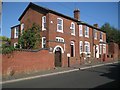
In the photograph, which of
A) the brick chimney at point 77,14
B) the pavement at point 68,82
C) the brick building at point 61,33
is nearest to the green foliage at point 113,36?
the brick building at point 61,33

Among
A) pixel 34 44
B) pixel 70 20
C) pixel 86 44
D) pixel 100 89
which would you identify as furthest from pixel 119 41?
pixel 100 89

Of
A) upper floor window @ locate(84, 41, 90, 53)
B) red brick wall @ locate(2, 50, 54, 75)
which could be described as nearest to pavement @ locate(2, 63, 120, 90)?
red brick wall @ locate(2, 50, 54, 75)

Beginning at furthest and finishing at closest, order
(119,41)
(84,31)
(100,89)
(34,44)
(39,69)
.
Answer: (119,41) < (84,31) < (34,44) < (39,69) < (100,89)

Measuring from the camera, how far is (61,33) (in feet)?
96.5

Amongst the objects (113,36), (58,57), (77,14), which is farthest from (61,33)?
(113,36)

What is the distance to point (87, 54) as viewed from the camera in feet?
122

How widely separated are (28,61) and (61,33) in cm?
998

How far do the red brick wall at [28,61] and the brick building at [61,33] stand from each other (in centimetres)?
154

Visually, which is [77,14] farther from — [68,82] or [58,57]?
[68,82]

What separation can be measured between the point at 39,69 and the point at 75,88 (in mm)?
11229

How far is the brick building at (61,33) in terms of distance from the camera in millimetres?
27270

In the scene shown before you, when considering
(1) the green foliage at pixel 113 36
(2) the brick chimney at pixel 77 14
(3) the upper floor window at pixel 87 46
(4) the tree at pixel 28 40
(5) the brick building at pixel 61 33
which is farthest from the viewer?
(1) the green foliage at pixel 113 36

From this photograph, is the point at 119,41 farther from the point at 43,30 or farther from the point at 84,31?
the point at 43,30

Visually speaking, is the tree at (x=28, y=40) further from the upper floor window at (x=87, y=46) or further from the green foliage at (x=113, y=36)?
the green foliage at (x=113, y=36)
